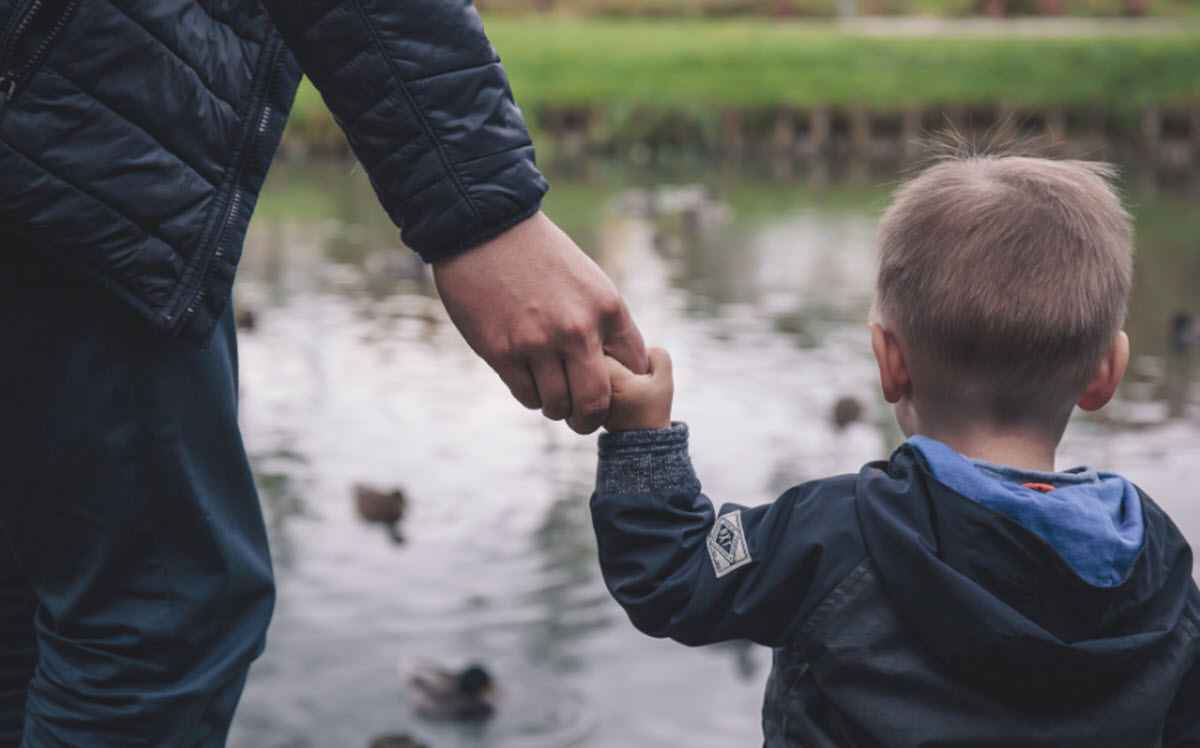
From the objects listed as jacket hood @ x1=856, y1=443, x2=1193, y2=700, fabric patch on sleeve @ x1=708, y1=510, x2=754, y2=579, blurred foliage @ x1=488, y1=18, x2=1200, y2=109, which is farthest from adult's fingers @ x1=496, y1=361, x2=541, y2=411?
blurred foliage @ x1=488, y1=18, x2=1200, y2=109

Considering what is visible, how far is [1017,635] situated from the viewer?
158cm

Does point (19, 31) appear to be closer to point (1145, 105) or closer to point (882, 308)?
point (882, 308)

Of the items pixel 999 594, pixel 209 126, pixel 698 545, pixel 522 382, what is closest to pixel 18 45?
pixel 209 126

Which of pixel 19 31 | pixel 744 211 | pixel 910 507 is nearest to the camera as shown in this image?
pixel 19 31

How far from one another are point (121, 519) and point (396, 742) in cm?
172

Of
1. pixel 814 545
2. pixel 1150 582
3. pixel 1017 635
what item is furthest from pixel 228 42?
pixel 1150 582

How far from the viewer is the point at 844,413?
6055 mm

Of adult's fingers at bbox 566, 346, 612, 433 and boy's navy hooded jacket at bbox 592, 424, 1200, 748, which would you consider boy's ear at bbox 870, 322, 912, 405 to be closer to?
boy's navy hooded jacket at bbox 592, 424, 1200, 748

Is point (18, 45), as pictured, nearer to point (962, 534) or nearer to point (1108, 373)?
point (962, 534)

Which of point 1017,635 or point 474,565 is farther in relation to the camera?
point 474,565

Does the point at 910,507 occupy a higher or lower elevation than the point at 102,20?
lower

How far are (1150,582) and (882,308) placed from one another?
0.43m

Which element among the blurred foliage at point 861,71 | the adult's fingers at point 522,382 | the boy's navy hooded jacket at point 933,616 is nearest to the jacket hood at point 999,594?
the boy's navy hooded jacket at point 933,616

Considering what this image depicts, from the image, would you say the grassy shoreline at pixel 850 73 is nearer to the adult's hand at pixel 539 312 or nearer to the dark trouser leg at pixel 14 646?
the dark trouser leg at pixel 14 646
